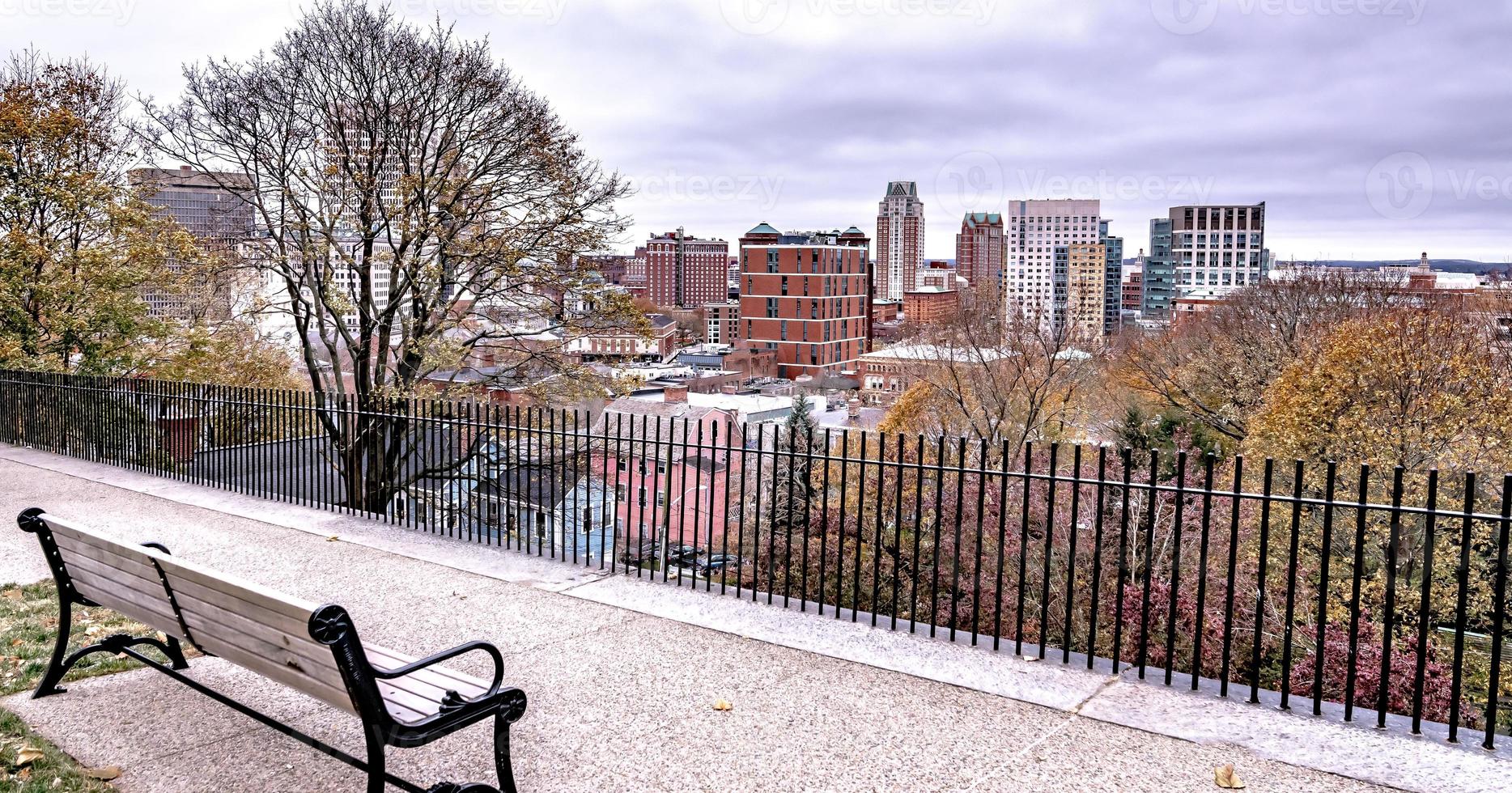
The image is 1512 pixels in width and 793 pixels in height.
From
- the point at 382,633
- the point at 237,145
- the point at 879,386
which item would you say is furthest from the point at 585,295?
the point at 879,386

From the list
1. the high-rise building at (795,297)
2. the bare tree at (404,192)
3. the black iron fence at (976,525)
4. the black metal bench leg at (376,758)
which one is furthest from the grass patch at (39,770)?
the high-rise building at (795,297)

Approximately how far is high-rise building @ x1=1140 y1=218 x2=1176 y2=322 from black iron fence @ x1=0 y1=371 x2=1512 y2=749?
15314 cm

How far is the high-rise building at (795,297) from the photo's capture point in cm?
14075

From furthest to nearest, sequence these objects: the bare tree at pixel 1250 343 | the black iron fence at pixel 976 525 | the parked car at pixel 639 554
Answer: the bare tree at pixel 1250 343, the parked car at pixel 639 554, the black iron fence at pixel 976 525

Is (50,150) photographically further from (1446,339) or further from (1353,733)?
(1446,339)

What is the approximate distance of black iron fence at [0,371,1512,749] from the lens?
5.44 metres

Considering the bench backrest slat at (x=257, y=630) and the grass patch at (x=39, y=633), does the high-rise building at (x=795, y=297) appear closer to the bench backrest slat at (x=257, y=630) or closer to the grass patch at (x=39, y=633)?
the grass patch at (x=39, y=633)

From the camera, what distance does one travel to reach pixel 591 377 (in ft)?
67.6

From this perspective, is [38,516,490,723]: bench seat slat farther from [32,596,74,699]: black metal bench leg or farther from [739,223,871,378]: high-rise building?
[739,223,871,378]: high-rise building

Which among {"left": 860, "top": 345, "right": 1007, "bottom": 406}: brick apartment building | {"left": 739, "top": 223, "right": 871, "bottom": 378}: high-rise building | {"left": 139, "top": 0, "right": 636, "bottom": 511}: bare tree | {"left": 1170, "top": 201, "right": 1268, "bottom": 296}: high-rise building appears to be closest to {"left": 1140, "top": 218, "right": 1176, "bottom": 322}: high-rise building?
{"left": 1170, "top": 201, "right": 1268, "bottom": 296}: high-rise building

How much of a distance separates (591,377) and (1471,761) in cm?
1736

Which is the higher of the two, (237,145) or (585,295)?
(237,145)

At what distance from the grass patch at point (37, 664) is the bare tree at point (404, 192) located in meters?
12.3

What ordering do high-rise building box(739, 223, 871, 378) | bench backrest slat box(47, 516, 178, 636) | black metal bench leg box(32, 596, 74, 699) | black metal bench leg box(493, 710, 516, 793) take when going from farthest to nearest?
high-rise building box(739, 223, 871, 378) → black metal bench leg box(32, 596, 74, 699) → bench backrest slat box(47, 516, 178, 636) → black metal bench leg box(493, 710, 516, 793)
